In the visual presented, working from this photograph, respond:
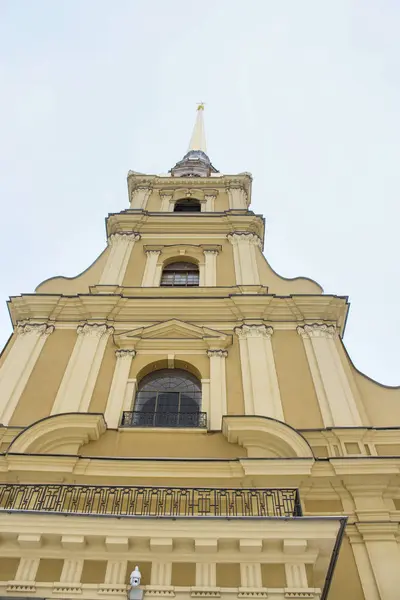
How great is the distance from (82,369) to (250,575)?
6.76 m

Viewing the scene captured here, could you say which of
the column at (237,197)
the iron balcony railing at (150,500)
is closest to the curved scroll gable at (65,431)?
the iron balcony railing at (150,500)

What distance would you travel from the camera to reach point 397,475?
10.0 metres

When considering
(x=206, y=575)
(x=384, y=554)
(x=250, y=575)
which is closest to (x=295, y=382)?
(x=384, y=554)

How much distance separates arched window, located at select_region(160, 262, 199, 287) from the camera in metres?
17.3

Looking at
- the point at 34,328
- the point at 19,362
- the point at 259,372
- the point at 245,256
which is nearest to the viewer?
the point at 259,372

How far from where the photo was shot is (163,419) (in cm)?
1197

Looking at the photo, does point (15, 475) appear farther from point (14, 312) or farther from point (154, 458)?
point (14, 312)

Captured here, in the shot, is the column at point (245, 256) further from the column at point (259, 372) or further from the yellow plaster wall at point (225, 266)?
the column at point (259, 372)

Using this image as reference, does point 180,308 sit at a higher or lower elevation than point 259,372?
higher

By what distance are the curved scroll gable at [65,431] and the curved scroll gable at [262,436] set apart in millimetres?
2549

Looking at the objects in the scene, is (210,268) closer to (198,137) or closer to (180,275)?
(180,275)

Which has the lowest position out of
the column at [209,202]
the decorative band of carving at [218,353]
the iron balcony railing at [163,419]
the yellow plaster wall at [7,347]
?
the iron balcony railing at [163,419]

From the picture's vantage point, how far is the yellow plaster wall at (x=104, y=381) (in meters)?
12.2

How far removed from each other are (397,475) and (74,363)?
7.31 m
